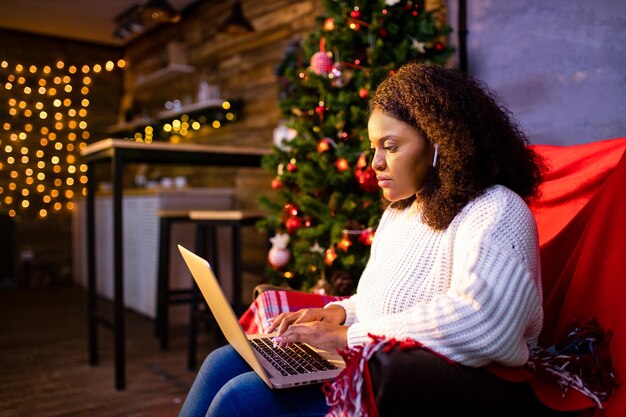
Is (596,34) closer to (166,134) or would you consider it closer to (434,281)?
(434,281)

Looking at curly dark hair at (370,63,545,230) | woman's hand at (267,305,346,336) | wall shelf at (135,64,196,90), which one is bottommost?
woman's hand at (267,305,346,336)

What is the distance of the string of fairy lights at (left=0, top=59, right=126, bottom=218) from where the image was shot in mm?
5652

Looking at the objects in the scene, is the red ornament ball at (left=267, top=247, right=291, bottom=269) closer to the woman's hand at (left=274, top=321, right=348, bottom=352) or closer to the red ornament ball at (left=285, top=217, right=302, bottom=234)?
the red ornament ball at (left=285, top=217, right=302, bottom=234)

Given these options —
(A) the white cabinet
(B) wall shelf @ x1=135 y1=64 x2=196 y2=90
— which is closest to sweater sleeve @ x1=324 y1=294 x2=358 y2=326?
(A) the white cabinet

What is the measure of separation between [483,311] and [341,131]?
5.10 ft

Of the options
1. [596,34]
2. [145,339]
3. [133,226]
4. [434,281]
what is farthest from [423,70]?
[133,226]

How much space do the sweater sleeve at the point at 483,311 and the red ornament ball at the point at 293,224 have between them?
1.50 meters

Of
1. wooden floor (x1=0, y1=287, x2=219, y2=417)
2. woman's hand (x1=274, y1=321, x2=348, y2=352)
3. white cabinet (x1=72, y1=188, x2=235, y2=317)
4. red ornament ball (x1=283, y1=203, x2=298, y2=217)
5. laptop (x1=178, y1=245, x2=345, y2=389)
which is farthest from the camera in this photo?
white cabinet (x1=72, y1=188, x2=235, y2=317)

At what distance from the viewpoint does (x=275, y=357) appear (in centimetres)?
118

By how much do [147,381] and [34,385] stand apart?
1.62 ft

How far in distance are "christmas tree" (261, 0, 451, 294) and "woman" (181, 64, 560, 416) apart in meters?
0.92

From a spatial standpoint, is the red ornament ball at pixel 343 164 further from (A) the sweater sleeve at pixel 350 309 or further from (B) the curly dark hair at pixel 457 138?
(B) the curly dark hair at pixel 457 138

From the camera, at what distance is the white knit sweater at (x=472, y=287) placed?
2.94 ft

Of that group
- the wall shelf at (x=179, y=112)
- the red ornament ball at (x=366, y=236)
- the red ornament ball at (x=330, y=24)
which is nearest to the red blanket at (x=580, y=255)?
the red ornament ball at (x=366, y=236)
